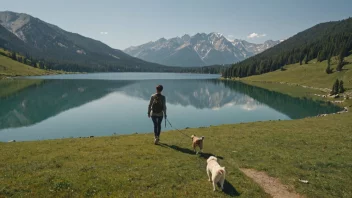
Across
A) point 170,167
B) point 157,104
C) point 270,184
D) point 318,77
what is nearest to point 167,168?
point 170,167

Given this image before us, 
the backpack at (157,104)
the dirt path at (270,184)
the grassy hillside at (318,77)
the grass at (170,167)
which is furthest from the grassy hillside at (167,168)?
the grassy hillside at (318,77)

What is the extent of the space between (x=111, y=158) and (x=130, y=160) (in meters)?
1.52

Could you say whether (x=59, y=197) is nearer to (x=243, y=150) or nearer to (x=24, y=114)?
(x=243, y=150)

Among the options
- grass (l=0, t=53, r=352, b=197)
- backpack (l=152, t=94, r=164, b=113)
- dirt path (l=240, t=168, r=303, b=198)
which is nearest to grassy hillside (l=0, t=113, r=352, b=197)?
grass (l=0, t=53, r=352, b=197)

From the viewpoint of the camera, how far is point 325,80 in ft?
465

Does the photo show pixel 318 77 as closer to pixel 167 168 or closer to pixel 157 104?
pixel 157 104

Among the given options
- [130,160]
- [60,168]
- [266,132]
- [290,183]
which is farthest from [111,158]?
[266,132]

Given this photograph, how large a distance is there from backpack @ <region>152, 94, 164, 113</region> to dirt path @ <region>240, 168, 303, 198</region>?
8.04 metres

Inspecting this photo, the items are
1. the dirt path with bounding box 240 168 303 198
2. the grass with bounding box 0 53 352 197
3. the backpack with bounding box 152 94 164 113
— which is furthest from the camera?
the backpack with bounding box 152 94 164 113

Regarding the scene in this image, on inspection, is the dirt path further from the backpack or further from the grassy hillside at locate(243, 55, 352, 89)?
the grassy hillside at locate(243, 55, 352, 89)

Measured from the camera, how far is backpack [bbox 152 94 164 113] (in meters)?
21.3

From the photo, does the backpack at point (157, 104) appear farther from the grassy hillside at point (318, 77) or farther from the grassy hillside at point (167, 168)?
the grassy hillside at point (318, 77)

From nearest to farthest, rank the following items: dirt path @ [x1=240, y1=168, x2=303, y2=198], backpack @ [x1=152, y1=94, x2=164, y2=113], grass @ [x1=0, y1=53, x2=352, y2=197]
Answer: grass @ [x1=0, y1=53, x2=352, y2=197] → dirt path @ [x1=240, y1=168, x2=303, y2=198] → backpack @ [x1=152, y1=94, x2=164, y2=113]

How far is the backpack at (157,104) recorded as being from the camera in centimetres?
2126
